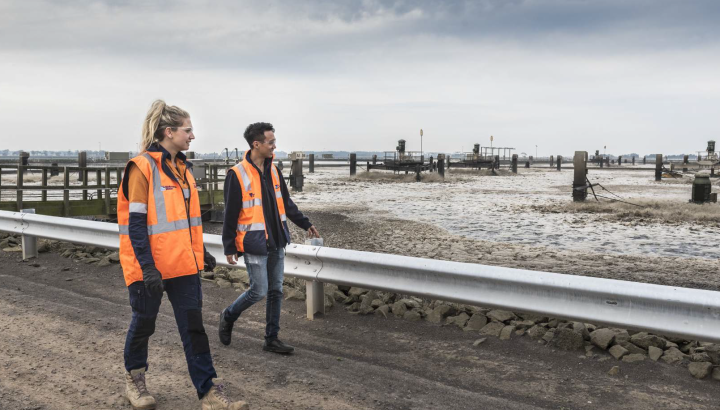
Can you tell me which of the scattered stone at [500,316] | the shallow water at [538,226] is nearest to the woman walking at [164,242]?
the scattered stone at [500,316]

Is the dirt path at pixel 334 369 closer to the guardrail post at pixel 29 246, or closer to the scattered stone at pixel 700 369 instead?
the scattered stone at pixel 700 369

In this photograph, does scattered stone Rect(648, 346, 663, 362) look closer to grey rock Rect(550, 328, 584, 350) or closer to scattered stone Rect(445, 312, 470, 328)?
grey rock Rect(550, 328, 584, 350)

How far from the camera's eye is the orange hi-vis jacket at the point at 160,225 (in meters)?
3.54

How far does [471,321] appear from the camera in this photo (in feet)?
18.0

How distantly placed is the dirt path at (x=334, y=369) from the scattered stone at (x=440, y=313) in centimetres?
13

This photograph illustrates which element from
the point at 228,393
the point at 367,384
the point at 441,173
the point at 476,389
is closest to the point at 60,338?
the point at 228,393

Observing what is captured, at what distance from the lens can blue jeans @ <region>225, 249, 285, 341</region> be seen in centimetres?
462

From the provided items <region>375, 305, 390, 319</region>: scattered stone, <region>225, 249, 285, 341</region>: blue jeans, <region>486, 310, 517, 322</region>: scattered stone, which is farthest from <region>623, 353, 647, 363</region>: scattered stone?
<region>225, 249, 285, 341</region>: blue jeans

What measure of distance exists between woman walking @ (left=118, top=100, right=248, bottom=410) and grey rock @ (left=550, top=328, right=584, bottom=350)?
2.68 meters

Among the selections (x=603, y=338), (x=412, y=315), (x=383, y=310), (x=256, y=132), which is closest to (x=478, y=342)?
(x=412, y=315)

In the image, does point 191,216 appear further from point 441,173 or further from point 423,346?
point 441,173

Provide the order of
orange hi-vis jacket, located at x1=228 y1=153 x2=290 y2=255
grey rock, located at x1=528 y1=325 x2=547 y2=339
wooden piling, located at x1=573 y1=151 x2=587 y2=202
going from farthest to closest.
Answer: wooden piling, located at x1=573 y1=151 x2=587 y2=202
grey rock, located at x1=528 y1=325 x2=547 y2=339
orange hi-vis jacket, located at x1=228 y1=153 x2=290 y2=255

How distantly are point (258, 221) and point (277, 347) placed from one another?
3.27 ft

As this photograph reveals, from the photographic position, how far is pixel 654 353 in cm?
468
